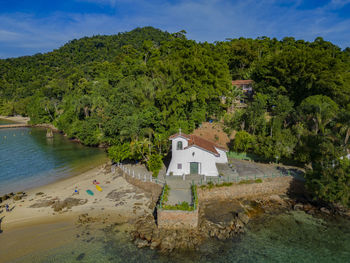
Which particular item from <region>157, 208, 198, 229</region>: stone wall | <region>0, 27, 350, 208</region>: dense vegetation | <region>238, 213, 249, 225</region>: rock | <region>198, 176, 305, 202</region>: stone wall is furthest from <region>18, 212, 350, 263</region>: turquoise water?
<region>198, 176, 305, 202</region>: stone wall

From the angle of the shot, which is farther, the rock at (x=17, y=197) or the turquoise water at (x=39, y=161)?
the turquoise water at (x=39, y=161)

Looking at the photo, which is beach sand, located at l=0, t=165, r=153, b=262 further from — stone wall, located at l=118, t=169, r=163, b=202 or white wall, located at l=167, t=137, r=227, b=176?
white wall, located at l=167, t=137, r=227, b=176

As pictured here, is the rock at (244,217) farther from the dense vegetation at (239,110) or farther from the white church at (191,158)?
the dense vegetation at (239,110)

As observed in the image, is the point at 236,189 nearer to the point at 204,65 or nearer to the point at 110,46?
the point at 204,65

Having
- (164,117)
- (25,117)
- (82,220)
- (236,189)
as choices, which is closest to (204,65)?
(164,117)

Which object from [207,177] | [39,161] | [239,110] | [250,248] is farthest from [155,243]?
[239,110]

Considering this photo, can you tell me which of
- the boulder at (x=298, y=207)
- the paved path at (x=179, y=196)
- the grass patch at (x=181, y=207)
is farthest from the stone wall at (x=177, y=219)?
the boulder at (x=298, y=207)
